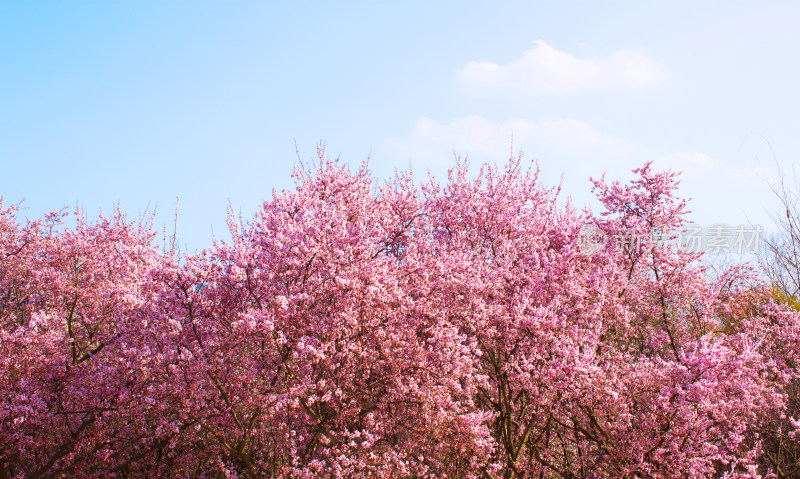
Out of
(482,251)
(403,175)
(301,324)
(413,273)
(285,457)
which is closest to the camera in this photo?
(301,324)

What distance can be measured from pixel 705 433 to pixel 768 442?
916 centimetres

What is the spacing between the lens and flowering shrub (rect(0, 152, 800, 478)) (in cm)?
629

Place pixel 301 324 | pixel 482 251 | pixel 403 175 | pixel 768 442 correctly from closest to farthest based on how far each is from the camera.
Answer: pixel 301 324 → pixel 482 251 → pixel 403 175 → pixel 768 442

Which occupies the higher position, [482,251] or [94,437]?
[482,251]

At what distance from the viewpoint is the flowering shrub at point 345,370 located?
6.29 m

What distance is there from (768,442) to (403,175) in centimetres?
1143

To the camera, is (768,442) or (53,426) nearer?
(53,426)

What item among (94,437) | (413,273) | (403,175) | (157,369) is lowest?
(94,437)

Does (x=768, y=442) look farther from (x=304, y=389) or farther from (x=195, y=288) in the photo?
(x=195, y=288)

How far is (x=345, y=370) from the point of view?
6820mm

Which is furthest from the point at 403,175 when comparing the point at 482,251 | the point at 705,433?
the point at 705,433

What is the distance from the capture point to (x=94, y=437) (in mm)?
6566

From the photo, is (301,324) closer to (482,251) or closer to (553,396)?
(553,396)

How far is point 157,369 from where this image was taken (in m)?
6.10
